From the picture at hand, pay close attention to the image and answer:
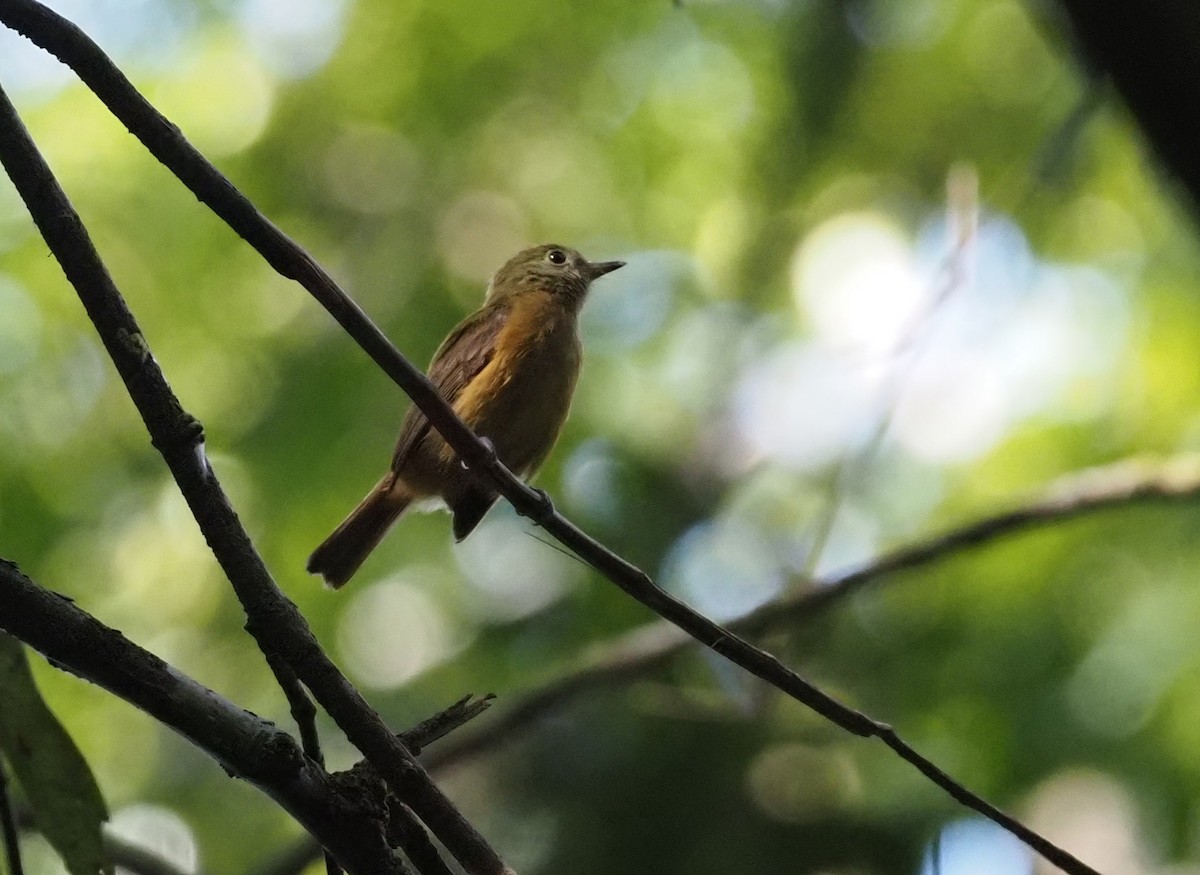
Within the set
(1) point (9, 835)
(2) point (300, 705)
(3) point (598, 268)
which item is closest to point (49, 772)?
(1) point (9, 835)

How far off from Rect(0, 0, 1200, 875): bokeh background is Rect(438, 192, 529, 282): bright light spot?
4cm

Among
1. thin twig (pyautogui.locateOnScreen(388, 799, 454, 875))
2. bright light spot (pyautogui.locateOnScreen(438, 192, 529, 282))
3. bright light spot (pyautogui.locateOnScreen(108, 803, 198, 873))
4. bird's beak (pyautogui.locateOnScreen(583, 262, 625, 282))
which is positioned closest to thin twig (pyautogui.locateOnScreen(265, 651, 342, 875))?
thin twig (pyautogui.locateOnScreen(388, 799, 454, 875))

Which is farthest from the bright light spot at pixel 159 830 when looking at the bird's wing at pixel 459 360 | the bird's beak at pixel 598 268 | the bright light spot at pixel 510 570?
the bird's beak at pixel 598 268

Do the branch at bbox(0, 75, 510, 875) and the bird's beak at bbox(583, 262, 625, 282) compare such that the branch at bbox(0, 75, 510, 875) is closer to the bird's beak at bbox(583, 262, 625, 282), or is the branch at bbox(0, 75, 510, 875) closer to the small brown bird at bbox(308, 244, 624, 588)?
the small brown bird at bbox(308, 244, 624, 588)

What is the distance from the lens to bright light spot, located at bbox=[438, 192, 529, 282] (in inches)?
361

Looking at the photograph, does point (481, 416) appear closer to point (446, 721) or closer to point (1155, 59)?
point (446, 721)

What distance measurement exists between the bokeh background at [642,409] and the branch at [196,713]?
2.91 m

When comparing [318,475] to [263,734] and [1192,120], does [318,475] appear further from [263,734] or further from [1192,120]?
[1192,120]

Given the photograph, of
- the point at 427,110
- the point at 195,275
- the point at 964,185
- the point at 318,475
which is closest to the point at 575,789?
the point at 964,185

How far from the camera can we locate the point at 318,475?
8070mm

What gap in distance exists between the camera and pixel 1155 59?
3.67 ft


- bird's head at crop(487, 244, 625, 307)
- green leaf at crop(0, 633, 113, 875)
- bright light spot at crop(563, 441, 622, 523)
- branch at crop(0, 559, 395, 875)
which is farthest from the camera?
bright light spot at crop(563, 441, 622, 523)

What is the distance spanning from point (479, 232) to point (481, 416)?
14.8ft

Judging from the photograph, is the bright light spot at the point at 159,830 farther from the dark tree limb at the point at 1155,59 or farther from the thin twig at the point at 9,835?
the dark tree limb at the point at 1155,59
